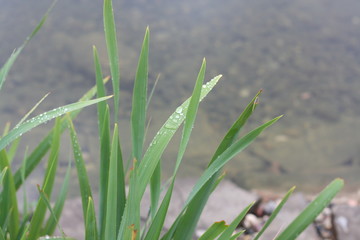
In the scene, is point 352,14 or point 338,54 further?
point 352,14

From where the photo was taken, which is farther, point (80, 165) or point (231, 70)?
point (231, 70)

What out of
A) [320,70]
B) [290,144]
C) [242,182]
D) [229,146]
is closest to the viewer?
[229,146]

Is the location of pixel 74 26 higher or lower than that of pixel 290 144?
higher

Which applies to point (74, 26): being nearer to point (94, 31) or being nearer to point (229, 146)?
point (94, 31)

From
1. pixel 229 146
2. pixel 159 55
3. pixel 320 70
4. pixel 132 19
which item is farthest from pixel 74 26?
pixel 229 146

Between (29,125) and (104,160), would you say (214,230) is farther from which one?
(29,125)

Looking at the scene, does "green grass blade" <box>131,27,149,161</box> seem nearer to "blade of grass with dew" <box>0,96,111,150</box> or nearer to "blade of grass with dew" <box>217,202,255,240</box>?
"blade of grass with dew" <box>0,96,111,150</box>

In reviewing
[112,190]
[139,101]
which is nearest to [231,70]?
[139,101]
